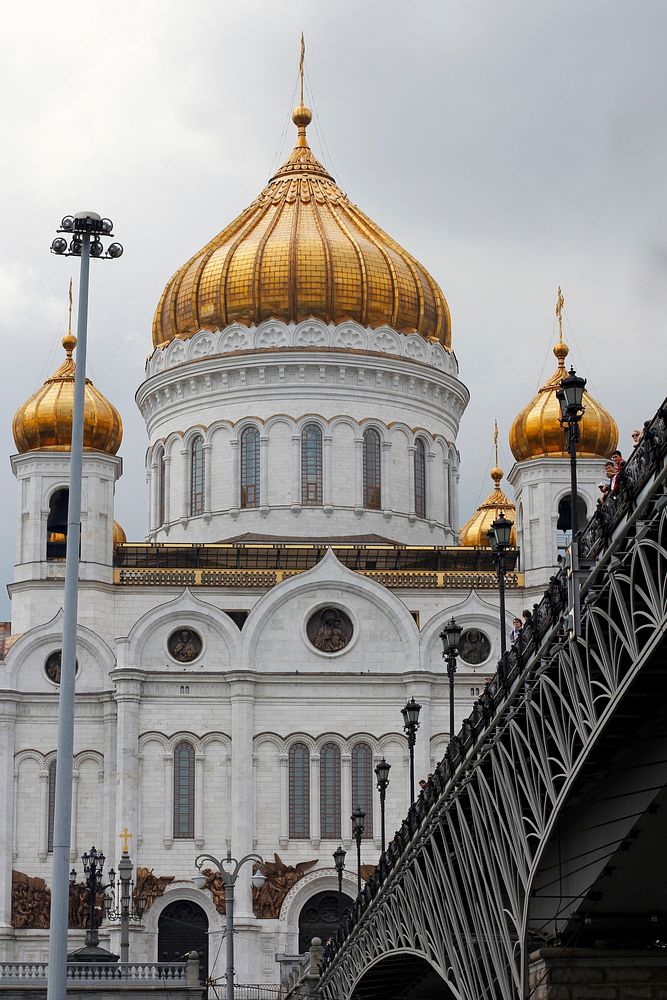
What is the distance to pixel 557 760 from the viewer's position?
20750mm

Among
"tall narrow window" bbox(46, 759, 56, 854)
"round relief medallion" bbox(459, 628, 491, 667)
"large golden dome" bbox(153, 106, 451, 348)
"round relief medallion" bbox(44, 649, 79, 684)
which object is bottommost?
"tall narrow window" bbox(46, 759, 56, 854)

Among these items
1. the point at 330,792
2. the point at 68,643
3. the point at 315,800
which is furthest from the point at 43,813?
the point at 68,643

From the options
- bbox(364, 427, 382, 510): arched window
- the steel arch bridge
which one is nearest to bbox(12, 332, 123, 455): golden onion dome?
bbox(364, 427, 382, 510): arched window

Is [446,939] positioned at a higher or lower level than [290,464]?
lower

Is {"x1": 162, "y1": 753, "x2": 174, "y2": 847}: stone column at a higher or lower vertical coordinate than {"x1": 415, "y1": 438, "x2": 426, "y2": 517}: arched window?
lower

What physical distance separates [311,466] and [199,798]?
41.5ft

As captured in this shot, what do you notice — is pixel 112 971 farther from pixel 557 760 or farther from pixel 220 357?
pixel 557 760

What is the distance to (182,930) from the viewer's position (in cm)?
5747

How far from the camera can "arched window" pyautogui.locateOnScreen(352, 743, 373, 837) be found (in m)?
58.1

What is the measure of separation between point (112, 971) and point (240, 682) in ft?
42.8

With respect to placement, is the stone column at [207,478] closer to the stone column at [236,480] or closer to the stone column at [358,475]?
the stone column at [236,480]

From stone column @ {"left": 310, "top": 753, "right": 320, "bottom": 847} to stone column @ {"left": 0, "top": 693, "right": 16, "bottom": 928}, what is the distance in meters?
8.59

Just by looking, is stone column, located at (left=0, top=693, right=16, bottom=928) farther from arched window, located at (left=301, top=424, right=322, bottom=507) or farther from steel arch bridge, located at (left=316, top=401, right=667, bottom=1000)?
steel arch bridge, located at (left=316, top=401, right=667, bottom=1000)

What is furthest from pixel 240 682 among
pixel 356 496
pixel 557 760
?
pixel 557 760
